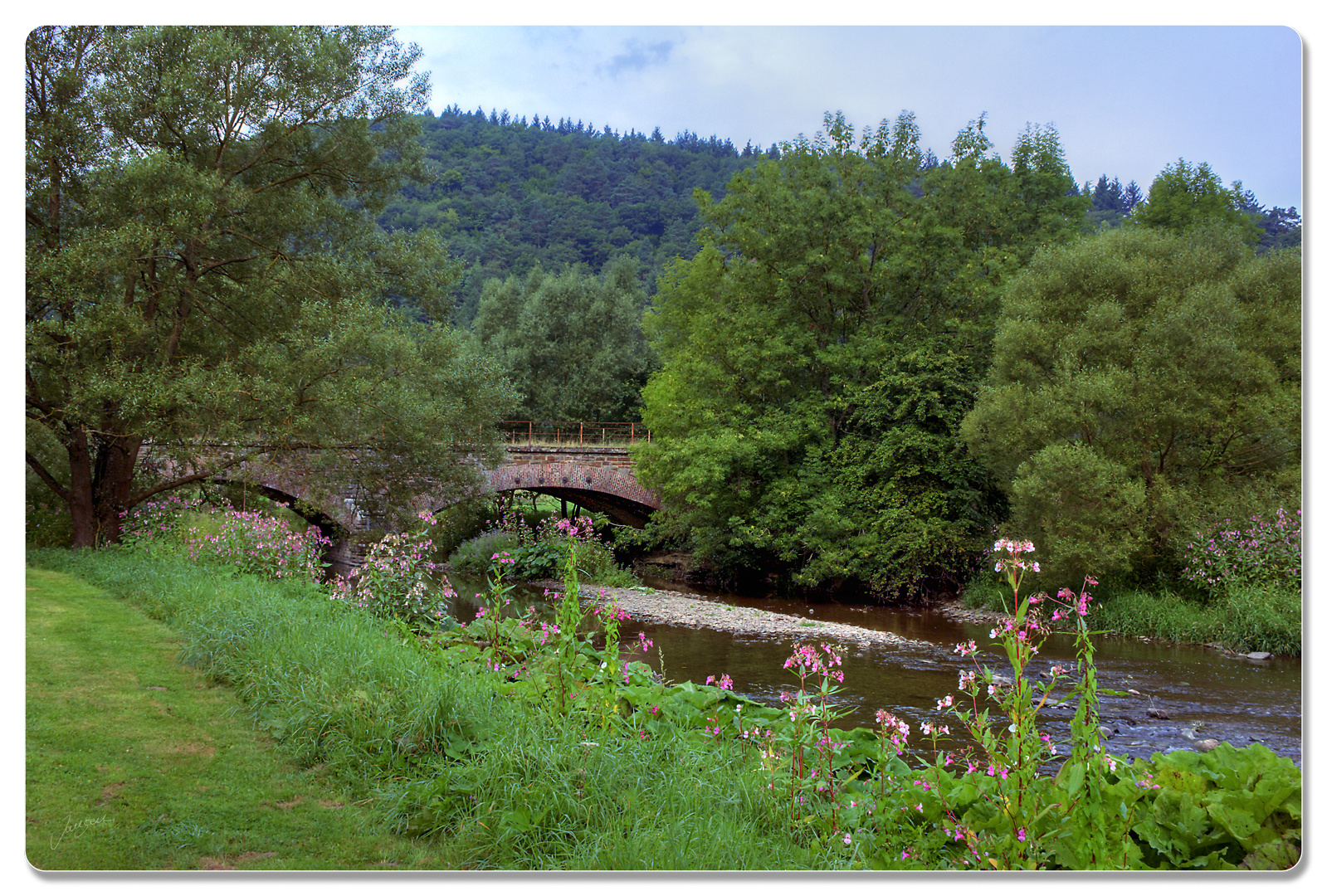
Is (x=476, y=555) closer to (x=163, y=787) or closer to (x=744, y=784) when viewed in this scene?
(x=163, y=787)

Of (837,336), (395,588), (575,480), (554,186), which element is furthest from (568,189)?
(575,480)

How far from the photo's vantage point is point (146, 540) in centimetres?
902

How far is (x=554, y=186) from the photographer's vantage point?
922cm

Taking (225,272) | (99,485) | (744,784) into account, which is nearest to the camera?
(744,784)

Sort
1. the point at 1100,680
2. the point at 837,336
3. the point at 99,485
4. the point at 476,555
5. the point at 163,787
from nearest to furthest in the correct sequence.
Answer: the point at 163,787 < the point at 1100,680 < the point at 99,485 < the point at 837,336 < the point at 476,555

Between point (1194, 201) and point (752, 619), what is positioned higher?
point (1194, 201)

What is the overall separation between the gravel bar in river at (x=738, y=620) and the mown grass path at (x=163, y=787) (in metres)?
6.48

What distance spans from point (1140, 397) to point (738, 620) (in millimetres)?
6991

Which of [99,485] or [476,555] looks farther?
[476,555]

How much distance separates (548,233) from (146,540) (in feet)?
24.1

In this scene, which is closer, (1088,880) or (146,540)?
(1088,880)

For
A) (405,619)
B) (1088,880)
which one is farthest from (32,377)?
(1088,880)

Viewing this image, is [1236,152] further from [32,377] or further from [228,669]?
[32,377]

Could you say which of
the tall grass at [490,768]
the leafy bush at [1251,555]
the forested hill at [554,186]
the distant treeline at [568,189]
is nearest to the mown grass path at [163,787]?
the tall grass at [490,768]
